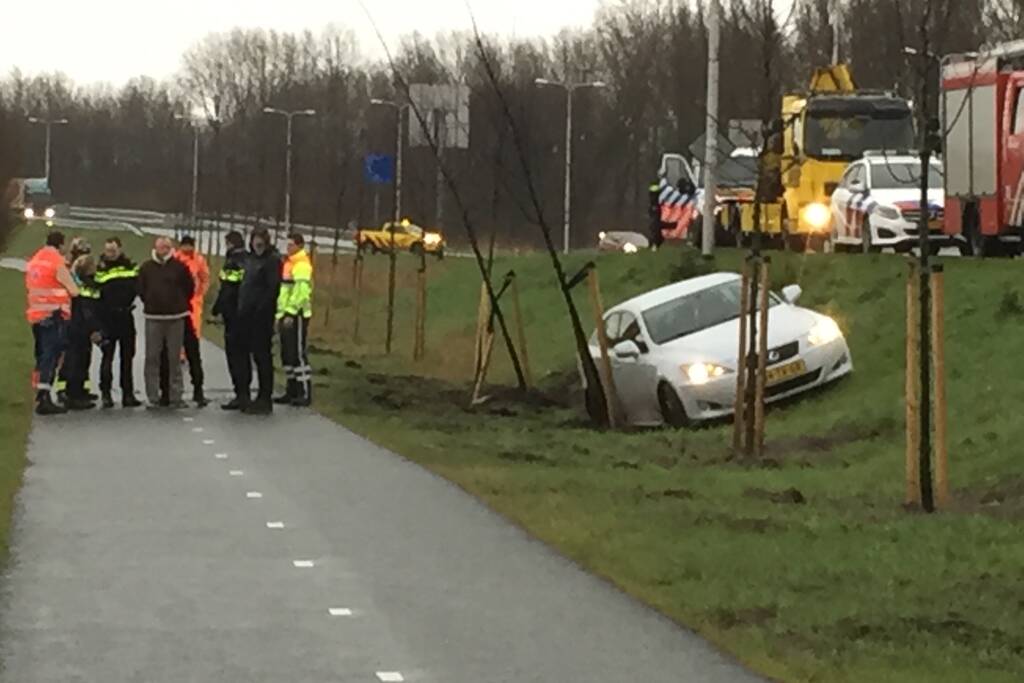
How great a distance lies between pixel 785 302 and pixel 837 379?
42.2 inches

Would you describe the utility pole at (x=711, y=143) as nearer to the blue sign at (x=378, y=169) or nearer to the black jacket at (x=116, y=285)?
the black jacket at (x=116, y=285)

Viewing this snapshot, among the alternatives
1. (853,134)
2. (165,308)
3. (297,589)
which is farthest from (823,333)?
(853,134)

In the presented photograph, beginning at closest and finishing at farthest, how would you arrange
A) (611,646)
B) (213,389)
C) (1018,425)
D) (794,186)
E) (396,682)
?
1. (396,682)
2. (611,646)
3. (1018,425)
4. (213,389)
5. (794,186)

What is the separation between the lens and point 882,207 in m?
31.2

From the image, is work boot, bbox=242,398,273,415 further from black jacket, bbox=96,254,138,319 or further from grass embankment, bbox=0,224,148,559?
grass embankment, bbox=0,224,148,559

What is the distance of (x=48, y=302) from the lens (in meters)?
22.5

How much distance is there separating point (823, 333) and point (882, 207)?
911cm

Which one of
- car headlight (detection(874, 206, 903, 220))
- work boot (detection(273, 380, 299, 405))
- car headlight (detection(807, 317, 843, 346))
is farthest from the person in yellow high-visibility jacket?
car headlight (detection(874, 206, 903, 220))

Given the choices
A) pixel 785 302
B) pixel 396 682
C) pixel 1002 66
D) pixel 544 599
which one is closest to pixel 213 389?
pixel 785 302

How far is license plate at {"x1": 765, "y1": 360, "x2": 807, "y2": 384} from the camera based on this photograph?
22062mm

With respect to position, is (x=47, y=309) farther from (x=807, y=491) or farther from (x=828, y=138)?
(x=828, y=138)

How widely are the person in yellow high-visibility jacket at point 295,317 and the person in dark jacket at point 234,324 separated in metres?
0.43

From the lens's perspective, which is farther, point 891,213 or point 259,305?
point 891,213

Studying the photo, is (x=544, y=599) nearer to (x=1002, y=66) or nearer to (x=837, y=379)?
(x=837, y=379)
